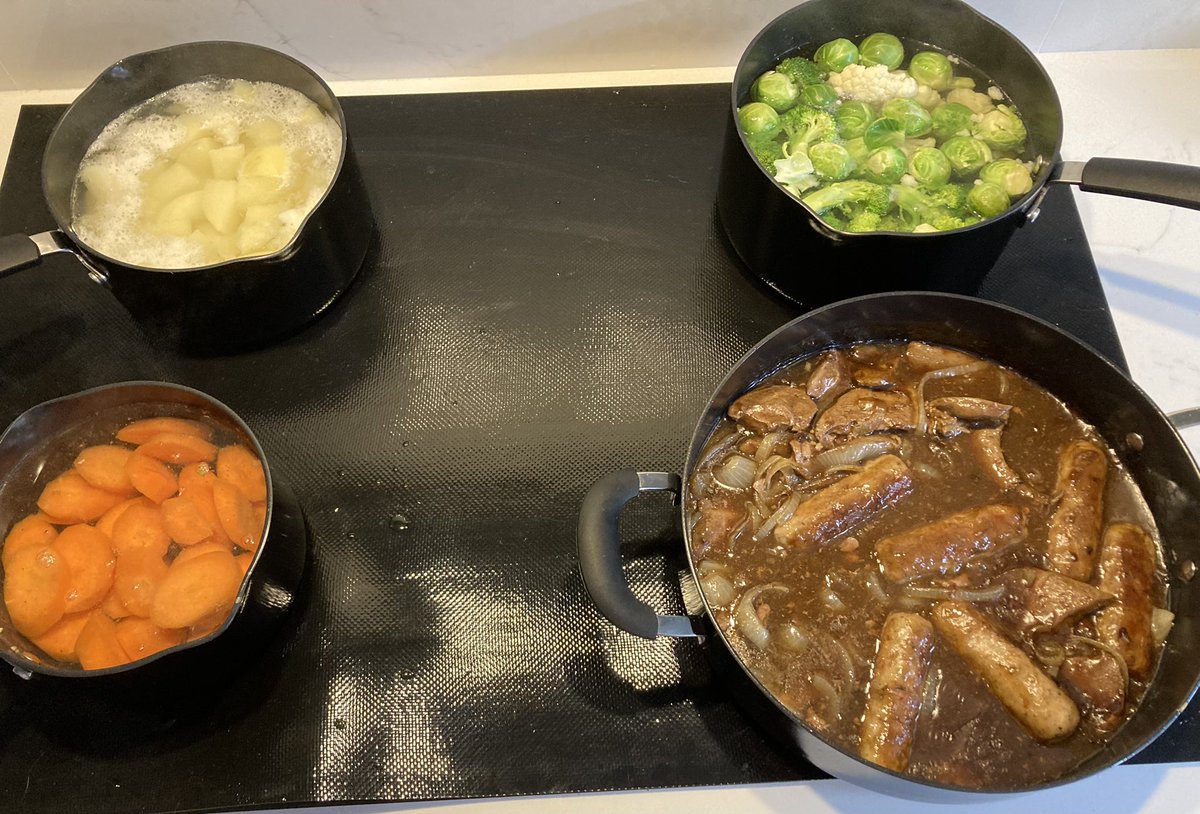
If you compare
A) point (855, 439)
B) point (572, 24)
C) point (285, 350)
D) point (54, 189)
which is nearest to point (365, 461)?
point (285, 350)

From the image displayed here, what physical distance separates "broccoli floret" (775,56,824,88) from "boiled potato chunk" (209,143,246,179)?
113 cm

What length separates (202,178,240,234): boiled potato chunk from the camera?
5.24ft

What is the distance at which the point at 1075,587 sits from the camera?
50.0 inches

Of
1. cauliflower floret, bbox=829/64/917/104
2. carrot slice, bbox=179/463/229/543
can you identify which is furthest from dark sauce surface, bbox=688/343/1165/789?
carrot slice, bbox=179/463/229/543

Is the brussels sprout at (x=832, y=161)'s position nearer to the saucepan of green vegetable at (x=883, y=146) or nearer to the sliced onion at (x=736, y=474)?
the saucepan of green vegetable at (x=883, y=146)

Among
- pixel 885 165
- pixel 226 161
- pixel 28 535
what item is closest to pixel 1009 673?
pixel 885 165

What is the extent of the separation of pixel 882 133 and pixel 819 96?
0.15 metres

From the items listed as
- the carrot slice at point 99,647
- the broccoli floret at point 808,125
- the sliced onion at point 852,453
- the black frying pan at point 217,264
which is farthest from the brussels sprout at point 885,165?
the carrot slice at point 99,647

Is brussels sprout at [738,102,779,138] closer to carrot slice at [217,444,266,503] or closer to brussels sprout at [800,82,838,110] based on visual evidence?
brussels sprout at [800,82,838,110]

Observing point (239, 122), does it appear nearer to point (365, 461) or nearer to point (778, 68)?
point (365, 461)

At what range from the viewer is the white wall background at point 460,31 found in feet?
6.13

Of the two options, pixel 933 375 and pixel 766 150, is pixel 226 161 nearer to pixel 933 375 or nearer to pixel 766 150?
pixel 766 150

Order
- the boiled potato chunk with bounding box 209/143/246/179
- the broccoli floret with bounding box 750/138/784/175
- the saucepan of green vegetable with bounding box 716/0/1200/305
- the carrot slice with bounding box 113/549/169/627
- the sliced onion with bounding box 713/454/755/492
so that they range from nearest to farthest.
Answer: the carrot slice with bounding box 113/549/169/627 < the sliced onion with bounding box 713/454/755/492 < the saucepan of green vegetable with bounding box 716/0/1200/305 < the boiled potato chunk with bounding box 209/143/246/179 < the broccoli floret with bounding box 750/138/784/175

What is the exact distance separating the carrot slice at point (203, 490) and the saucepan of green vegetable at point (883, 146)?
3.58 feet
